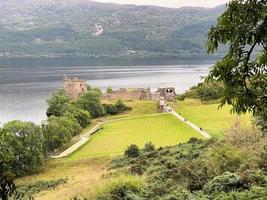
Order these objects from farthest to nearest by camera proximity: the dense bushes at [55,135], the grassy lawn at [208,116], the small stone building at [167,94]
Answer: the small stone building at [167,94], the dense bushes at [55,135], the grassy lawn at [208,116]

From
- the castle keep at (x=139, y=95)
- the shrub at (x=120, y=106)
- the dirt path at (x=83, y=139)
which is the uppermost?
the castle keep at (x=139, y=95)

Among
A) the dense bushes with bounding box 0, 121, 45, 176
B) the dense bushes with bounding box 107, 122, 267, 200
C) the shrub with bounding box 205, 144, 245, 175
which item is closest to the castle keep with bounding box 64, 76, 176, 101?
the dense bushes with bounding box 0, 121, 45, 176

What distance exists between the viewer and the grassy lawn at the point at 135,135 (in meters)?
53.0

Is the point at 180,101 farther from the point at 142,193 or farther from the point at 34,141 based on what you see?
the point at 142,193

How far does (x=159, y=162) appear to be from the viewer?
3148cm

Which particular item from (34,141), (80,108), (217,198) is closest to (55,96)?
(80,108)

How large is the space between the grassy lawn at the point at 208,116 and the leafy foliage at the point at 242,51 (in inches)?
1720

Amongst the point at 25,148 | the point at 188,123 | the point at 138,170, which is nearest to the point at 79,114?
the point at 188,123

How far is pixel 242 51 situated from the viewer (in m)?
6.67

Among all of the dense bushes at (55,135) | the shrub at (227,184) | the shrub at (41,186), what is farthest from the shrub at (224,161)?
the dense bushes at (55,135)

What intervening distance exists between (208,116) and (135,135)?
1425cm

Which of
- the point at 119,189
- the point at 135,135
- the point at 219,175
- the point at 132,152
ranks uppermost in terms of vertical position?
the point at 219,175

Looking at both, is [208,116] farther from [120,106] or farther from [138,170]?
[138,170]

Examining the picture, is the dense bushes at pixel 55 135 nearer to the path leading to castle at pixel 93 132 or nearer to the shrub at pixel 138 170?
the path leading to castle at pixel 93 132
